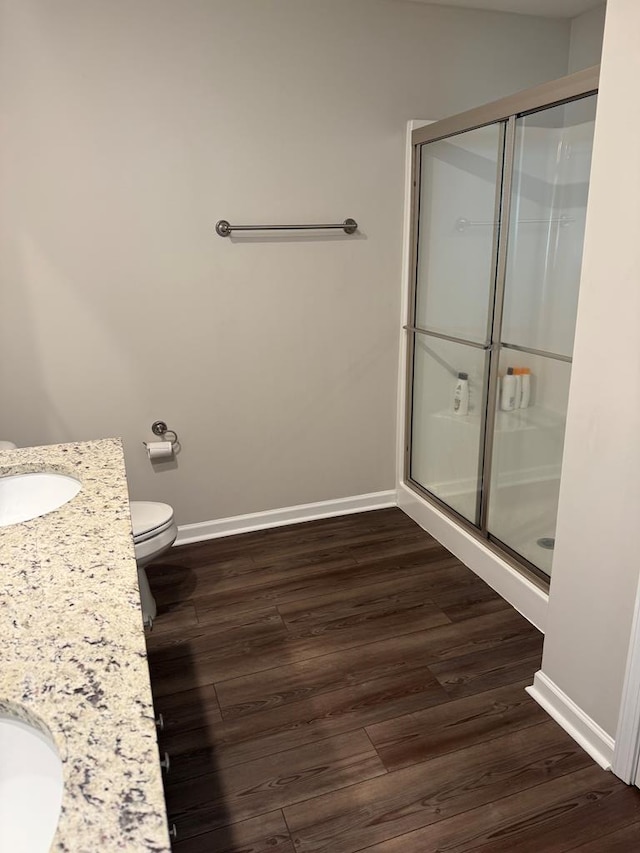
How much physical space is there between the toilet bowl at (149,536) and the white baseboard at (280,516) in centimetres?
57

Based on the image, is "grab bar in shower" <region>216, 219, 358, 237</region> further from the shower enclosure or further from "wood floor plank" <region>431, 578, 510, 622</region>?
"wood floor plank" <region>431, 578, 510, 622</region>

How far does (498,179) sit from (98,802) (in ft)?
7.96

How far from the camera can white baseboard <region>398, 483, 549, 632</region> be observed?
94.2 inches

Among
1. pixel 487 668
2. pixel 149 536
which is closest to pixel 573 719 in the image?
pixel 487 668

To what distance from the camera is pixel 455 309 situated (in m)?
2.89

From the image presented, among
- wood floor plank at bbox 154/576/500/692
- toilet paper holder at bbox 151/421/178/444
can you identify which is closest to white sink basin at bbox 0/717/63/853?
wood floor plank at bbox 154/576/500/692

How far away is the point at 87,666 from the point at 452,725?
4.55 ft

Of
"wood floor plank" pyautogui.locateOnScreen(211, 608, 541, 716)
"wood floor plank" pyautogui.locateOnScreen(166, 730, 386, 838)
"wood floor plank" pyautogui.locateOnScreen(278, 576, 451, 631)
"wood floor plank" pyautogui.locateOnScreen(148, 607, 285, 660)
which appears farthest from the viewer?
"wood floor plank" pyautogui.locateOnScreen(278, 576, 451, 631)

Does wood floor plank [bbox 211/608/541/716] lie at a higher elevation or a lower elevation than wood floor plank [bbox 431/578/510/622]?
lower

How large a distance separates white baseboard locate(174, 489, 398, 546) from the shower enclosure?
0.45 metres

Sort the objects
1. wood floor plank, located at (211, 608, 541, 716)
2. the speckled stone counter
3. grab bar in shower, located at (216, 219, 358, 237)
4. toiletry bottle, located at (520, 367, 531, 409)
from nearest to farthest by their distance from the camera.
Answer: the speckled stone counter → wood floor plank, located at (211, 608, 541, 716) → toiletry bottle, located at (520, 367, 531, 409) → grab bar in shower, located at (216, 219, 358, 237)

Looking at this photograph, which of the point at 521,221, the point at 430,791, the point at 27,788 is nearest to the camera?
the point at 27,788

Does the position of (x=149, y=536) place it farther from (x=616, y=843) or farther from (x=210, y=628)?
(x=616, y=843)

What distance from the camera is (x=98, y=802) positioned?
2.33 feet
